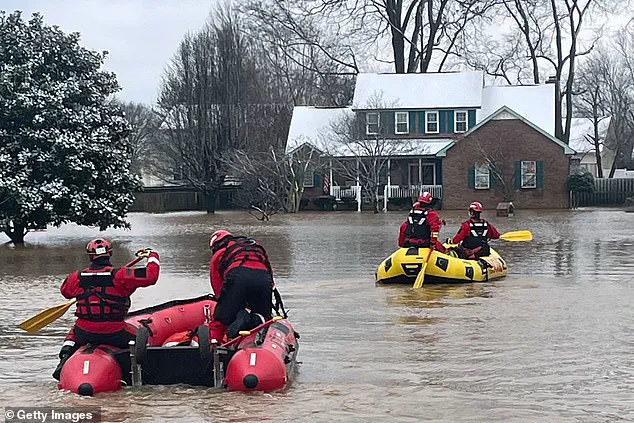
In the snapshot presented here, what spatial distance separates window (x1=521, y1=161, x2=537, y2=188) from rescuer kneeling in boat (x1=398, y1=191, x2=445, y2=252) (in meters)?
35.4

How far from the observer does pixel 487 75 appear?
63719 mm

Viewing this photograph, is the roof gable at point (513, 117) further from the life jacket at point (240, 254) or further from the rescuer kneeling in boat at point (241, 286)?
the rescuer kneeling in boat at point (241, 286)

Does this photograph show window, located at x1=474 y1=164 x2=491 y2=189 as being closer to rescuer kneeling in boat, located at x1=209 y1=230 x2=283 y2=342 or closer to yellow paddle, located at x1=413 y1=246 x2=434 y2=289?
yellow paddle, located at x1=413 y1=246 x2=434 y2=289

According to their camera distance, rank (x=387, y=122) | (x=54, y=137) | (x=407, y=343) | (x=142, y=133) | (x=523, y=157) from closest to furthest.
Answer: (x=407, y=343)
(x=54, y=137)
(x=523, y=157)
(x=387, y=122)
(x=142, y=133)

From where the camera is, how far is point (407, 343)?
41.9ft

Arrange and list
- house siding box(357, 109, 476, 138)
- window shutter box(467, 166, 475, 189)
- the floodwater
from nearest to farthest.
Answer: the floodwater
window shutter box(467, 166, 475, 189)
house siding box(357, 109, 476, 138)

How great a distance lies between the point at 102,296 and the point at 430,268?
963 centimetres

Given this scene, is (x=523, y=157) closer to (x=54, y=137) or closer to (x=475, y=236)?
(x=54, y=137)

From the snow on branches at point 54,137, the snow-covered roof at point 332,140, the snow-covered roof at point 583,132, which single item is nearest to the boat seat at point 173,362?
the snow on branches at point 54,137

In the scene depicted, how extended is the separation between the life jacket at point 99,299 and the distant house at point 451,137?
4331 cm

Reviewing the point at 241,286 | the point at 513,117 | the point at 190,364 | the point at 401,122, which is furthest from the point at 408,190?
the point at 190,364

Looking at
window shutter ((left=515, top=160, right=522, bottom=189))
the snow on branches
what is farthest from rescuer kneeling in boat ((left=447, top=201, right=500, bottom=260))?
window shutter ((left=515, top=160, right=522, bottom=189))

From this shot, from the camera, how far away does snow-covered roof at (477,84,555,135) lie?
55750mm

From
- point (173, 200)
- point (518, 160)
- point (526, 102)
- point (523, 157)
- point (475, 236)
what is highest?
point (526, 102)
